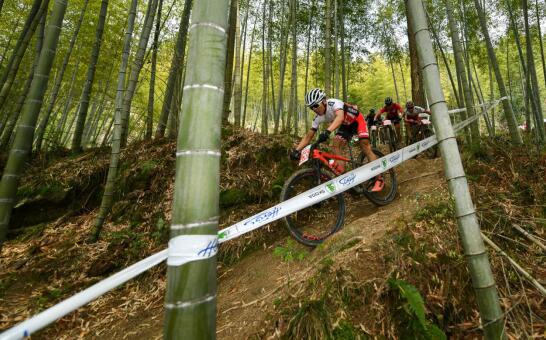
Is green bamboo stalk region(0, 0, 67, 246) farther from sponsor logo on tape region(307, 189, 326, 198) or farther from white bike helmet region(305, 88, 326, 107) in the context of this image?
white bike helmet region(305, 88, 326, 107)

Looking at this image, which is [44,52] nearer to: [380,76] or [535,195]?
[535,195]

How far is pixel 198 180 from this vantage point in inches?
42.5

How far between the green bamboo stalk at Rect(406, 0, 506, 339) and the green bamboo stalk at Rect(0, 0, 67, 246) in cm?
269

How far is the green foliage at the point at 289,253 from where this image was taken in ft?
10.8

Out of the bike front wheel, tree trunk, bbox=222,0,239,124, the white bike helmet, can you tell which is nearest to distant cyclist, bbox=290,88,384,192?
the white bike helmet

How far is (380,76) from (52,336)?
27553mm

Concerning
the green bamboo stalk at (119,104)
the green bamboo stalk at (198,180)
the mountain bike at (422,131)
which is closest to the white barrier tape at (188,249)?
the green bamboo stalk at (198,180)

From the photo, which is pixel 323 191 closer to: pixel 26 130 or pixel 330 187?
pixel 330 187

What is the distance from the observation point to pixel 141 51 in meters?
3.93

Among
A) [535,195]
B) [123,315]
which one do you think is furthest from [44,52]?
[535,195]

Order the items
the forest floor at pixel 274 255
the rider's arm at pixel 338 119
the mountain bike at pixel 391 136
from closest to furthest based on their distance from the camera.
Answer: the forest floor at pixel 274 255, the rider's arm at pixel 338 119, the mountain bike at pixel 391 136

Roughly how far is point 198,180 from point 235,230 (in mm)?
1654

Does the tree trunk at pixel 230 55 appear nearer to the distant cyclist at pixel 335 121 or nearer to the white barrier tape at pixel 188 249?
the distant cyclist at pixel 335 121

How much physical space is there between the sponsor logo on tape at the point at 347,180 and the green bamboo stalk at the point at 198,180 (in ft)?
8.28
